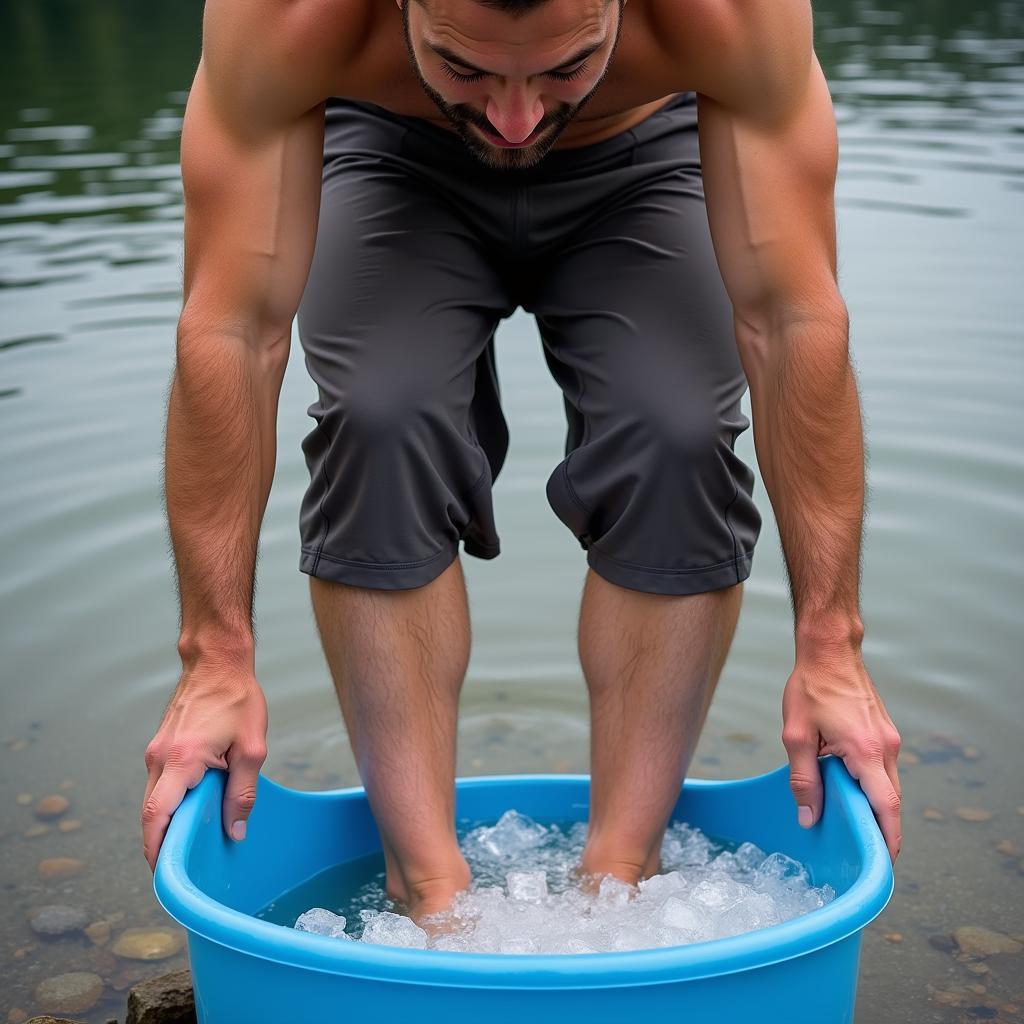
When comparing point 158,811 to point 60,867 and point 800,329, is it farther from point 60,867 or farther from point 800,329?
point 800,329

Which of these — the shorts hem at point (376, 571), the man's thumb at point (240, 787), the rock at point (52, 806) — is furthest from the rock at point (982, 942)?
the rock at point (52, 806)

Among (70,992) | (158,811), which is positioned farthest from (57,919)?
(158,811)

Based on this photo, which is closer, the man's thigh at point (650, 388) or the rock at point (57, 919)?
the man's thigh at point (650, 388)

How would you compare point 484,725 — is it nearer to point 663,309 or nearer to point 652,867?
point 652,867

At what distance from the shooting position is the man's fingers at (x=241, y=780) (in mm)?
1778

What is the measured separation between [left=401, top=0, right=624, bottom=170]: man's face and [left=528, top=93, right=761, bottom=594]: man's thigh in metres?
0.27

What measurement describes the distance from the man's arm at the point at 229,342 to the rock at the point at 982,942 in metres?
1.01

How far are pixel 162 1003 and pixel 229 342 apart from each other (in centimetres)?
83

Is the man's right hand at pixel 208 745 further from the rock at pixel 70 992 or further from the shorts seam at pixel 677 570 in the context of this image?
the shorts seam at pixel 677 570

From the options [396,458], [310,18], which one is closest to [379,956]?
[396,458]

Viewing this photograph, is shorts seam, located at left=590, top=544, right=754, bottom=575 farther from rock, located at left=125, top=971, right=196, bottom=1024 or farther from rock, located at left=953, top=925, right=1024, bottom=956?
rock, located at left=125, top=971, right=196, bottom=1024

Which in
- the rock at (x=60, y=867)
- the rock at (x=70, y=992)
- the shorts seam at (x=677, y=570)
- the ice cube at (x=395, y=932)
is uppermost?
the shorts seam at (x=677, y=570)

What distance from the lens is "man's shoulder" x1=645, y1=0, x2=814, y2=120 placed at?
1.78m

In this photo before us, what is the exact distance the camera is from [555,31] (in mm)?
1615
